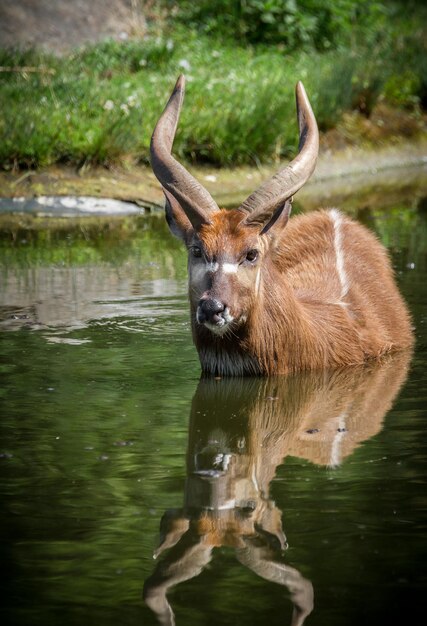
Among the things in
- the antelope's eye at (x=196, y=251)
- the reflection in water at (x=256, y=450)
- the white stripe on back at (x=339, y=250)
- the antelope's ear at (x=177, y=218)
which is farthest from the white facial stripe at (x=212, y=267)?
the white stripe on back at (x=339, y=250)

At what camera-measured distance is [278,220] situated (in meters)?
7.87

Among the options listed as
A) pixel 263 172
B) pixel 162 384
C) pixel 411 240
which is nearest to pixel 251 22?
pixel 263 172

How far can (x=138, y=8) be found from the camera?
20.8 m

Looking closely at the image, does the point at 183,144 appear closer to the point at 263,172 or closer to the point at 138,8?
the point at 263,172

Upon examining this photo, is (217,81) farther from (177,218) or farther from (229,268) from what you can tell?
(229,268)

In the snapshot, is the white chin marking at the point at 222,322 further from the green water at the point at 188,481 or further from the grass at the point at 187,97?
the grass at the point at 187,97

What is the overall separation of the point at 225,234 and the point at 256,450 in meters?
1.51

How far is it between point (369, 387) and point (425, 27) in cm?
1533

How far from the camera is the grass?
569 inches

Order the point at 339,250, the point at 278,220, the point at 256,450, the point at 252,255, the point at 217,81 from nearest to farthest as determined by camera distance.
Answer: the point at 256,450 → the point at 252,255 → the point at 278,220 → the point at 339,250 → the point at 217,81

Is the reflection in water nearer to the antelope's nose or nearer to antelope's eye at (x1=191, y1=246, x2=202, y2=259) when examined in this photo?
the antelope's nose

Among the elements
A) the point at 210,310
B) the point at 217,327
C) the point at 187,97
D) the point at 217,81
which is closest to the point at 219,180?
the point at 187,97

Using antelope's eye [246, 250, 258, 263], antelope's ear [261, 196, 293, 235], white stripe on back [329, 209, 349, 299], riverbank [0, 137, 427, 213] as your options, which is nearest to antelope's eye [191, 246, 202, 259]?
antelope's eye [246, 250, 258, 263]

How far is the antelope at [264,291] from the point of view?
756 cm
